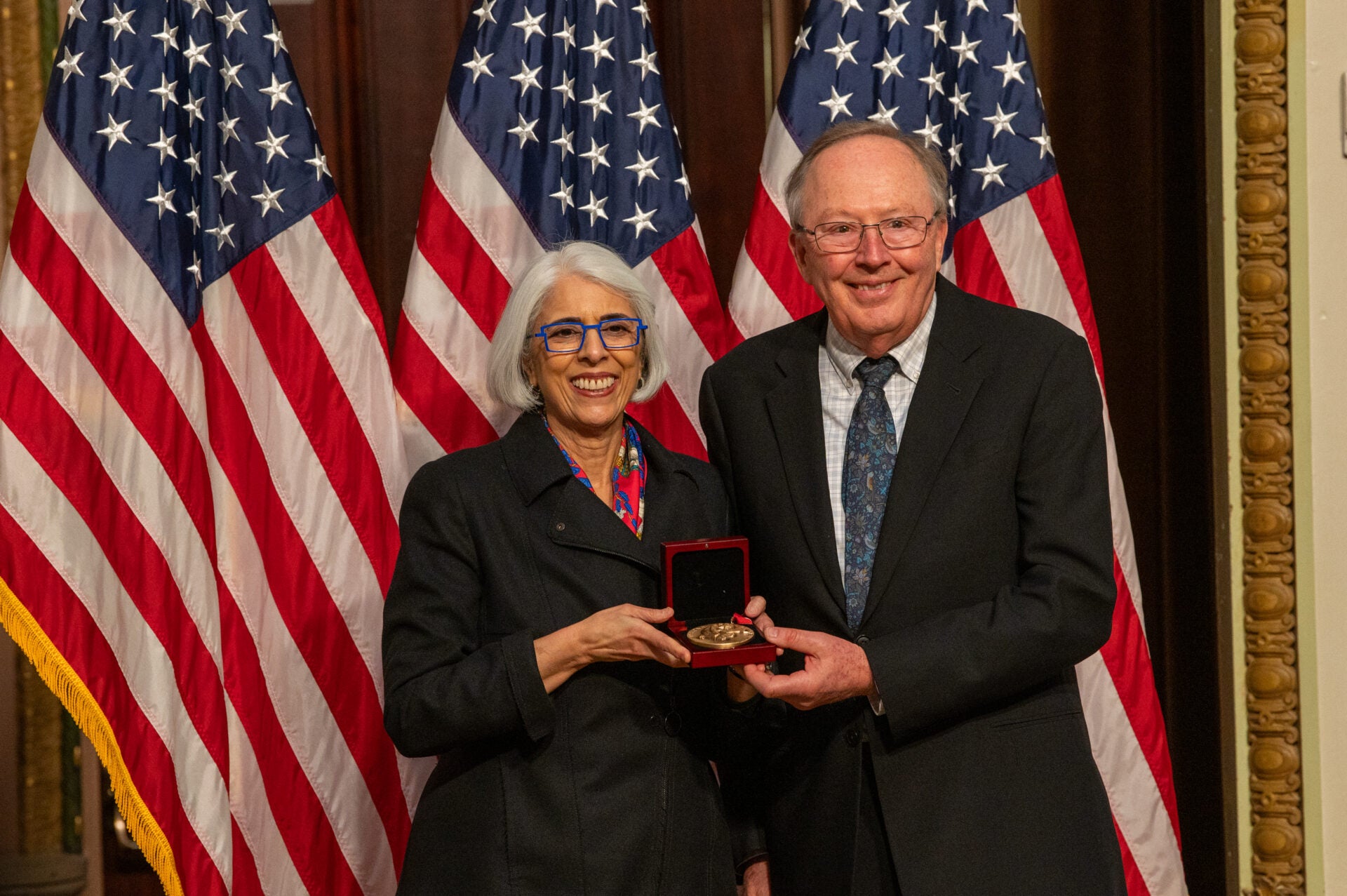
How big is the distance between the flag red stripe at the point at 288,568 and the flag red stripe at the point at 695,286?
0.90 meters

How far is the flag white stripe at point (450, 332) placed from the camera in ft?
9.30

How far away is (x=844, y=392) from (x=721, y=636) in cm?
52

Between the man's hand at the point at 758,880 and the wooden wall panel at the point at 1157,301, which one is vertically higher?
the wooden wall panel at the point at 1157,301

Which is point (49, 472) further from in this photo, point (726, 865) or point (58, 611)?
point (726, 865)

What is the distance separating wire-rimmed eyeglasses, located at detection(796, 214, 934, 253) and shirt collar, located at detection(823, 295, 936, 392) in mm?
127

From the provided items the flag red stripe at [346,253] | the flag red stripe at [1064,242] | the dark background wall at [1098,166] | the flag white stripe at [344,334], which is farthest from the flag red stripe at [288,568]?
the flag red stripe at [1064,242]

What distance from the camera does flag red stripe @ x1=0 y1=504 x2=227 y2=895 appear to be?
259 cm

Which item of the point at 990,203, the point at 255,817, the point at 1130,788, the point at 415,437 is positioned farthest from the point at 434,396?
the point at 1130,788

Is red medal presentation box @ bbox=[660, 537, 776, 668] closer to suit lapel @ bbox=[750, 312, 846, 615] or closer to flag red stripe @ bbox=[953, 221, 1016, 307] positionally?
suit lapel @ bbox=[750, 312, 846, 615]

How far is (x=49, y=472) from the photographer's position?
2.61 m

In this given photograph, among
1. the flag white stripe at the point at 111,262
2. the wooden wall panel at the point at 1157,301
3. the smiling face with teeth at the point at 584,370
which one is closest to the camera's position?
the smiling face with teeth at the point at 584,370

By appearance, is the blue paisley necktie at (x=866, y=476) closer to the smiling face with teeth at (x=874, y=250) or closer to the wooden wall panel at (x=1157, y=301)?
the smiling face with teeth at (x=874, y=250)

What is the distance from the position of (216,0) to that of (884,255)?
165 centimetres

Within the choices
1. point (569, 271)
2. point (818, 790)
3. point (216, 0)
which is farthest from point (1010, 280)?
point (216, 0)
